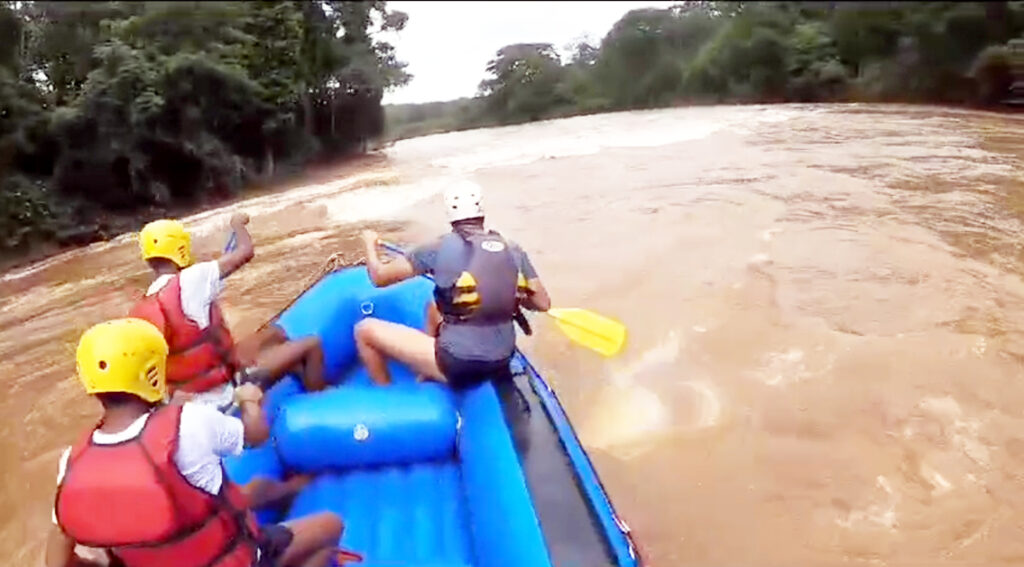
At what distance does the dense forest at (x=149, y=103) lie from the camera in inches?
394

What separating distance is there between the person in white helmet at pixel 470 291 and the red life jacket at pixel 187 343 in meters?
0.56

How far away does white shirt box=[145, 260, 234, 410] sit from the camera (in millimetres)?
2562

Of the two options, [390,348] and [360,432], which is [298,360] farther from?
[360,432]

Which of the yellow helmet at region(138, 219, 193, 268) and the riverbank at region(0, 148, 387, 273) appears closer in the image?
the yellow helmet at region(138, 219, 193, 268)

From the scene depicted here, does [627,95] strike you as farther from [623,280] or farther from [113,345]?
[113,345]

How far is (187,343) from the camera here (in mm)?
2582

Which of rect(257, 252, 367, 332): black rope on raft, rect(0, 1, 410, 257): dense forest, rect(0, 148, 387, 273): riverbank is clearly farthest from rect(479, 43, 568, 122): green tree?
rect(257, 252, 367, 332): black rope on raft

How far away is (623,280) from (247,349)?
312 centimetres

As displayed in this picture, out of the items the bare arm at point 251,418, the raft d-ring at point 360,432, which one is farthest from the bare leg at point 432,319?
the bare arm at point 251,418

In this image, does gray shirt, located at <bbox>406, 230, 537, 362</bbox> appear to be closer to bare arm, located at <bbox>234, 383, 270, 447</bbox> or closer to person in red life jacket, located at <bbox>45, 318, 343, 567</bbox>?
bare arm, located at <bbox>234, 383, 270, 447</bbox>

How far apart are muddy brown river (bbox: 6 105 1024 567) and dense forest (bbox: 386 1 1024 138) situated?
1.67 m

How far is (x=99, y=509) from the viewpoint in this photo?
175cm

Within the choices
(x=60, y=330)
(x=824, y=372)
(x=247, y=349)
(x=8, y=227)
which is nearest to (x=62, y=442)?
(x=247, y=349)

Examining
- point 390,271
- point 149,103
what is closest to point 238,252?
point 390,271
